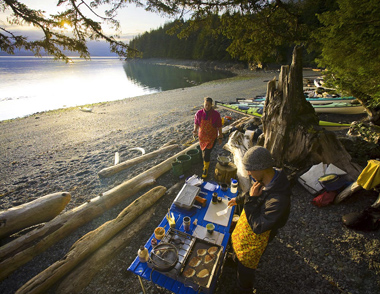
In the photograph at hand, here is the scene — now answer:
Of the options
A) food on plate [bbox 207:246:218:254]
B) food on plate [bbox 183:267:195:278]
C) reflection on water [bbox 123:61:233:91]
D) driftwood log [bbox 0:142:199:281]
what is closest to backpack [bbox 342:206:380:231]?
food on plate [bbox 207:246:218:254]

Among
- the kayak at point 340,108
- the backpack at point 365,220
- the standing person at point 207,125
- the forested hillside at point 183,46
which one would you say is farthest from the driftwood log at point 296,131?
the forested hillside at point 183,46

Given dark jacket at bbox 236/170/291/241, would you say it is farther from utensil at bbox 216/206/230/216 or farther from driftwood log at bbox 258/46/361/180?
driftwood log at bbox 258/46/361/180

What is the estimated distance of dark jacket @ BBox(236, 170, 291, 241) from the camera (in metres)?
2.45

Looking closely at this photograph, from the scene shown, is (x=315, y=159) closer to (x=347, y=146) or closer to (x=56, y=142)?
(x=347, y=146)

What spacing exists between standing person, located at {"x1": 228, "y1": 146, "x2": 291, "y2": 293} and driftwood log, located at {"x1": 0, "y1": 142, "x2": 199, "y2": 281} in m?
4.27

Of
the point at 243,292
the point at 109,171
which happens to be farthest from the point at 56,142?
the point at 243,292

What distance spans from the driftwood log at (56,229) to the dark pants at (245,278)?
427 cm

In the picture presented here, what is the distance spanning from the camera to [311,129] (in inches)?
231

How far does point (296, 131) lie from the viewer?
6.11m

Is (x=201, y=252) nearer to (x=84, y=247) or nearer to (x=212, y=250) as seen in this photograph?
(x=212, y=250)

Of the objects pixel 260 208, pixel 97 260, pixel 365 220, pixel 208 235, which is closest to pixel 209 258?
pixel 208 235

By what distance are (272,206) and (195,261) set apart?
1.48 m

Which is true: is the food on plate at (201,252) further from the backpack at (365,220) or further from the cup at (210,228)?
the backpack at (365,220)

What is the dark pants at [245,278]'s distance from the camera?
118 inches
